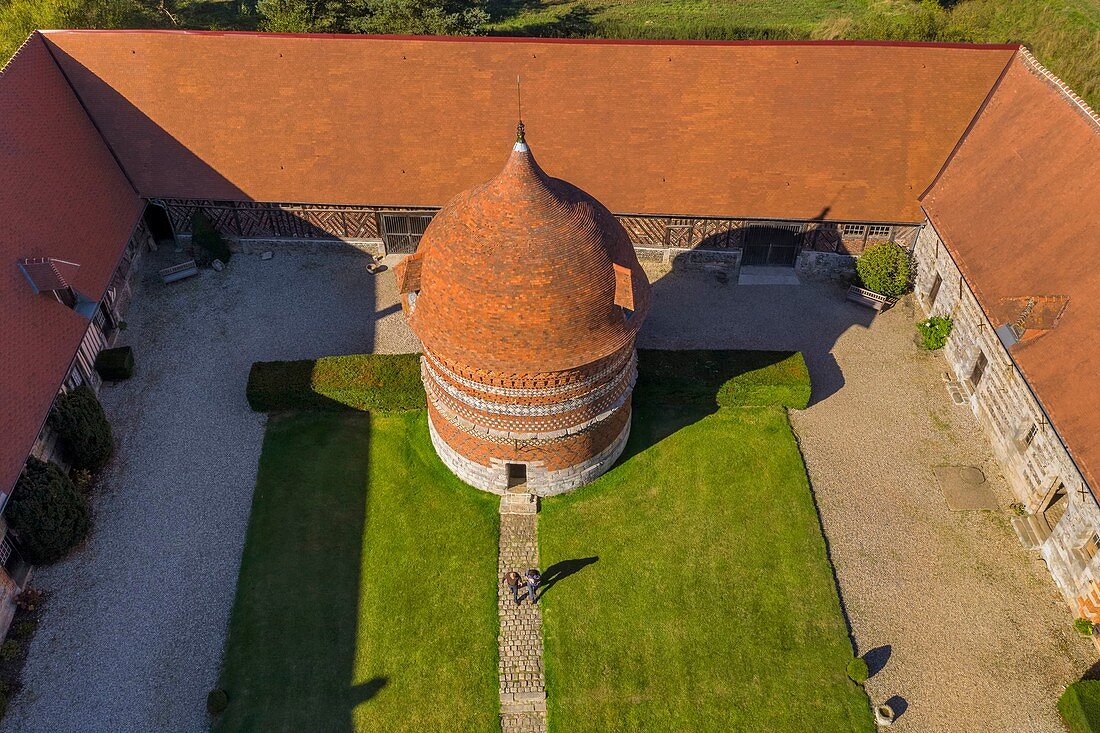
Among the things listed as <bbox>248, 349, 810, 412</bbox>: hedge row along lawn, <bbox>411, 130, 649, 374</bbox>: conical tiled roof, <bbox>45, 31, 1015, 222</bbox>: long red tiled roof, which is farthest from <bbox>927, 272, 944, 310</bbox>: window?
<bbox>411, 130, 649, 374</bbox>: conical tiled roof

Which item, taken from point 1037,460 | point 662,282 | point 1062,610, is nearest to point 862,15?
point 662,282

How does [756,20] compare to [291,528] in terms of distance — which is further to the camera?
[756,20]

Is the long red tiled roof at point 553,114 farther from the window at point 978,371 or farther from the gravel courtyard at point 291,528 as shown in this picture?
the window at point 978,371

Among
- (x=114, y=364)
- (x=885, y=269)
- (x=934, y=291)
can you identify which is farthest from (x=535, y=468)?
(x=934, y=291)

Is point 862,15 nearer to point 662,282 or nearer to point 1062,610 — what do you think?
point 662,282

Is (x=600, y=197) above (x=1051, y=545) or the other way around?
above

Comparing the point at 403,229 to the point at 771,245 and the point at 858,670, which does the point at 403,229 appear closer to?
the point at 771,245
